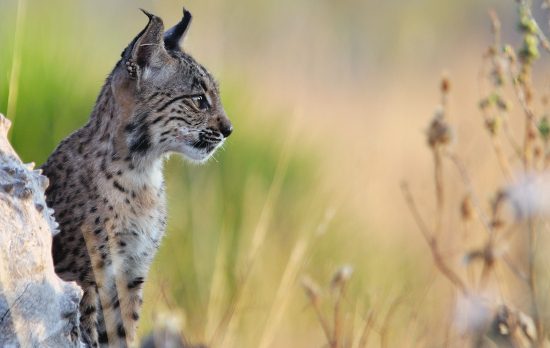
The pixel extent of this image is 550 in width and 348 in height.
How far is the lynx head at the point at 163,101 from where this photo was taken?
3445mm

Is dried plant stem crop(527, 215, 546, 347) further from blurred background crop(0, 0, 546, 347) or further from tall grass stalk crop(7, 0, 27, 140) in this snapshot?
tall grass stalk crop(7, 0, 27, 140)

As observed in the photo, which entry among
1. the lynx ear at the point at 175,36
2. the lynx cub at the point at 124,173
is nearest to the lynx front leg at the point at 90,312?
the lynx cub at the point at 124,173

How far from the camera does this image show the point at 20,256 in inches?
87.3

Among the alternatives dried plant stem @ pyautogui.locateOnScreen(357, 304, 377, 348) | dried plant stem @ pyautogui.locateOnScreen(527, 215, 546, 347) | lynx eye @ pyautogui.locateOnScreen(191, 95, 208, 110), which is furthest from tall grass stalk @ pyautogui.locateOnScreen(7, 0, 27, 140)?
dried plant stem @ pyautogui.locateOnScreen(527, 215, 546, 347)

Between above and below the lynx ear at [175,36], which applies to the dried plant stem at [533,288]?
below

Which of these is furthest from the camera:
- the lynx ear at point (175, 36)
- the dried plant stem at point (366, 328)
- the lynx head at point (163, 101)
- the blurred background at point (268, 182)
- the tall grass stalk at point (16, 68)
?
the blurred background at point (268, 182)

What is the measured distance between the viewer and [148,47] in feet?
Result: 11.4

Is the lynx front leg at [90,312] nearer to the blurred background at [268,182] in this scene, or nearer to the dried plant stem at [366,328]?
the blurred background at [268,182]

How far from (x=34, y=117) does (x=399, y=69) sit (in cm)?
805

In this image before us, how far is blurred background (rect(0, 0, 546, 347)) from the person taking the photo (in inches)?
194

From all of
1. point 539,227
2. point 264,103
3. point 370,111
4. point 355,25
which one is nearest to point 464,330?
point 539,227

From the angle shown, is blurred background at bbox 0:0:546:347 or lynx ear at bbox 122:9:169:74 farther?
blurred background at bbox 0:0:546:347

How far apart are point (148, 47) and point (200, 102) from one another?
43 centimetres

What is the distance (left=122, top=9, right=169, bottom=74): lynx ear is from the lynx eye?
277 millimetres
